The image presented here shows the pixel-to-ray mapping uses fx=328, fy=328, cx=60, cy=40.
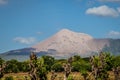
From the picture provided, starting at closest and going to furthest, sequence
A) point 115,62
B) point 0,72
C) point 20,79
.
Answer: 1. point 0,72
2. point 20,79
3. point 115,62

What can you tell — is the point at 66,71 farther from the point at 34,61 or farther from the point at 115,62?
the point at 115,62

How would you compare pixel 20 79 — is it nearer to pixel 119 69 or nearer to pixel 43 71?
pixel 119 69

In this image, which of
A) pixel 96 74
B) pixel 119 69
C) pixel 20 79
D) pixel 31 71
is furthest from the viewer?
pixel 20 79

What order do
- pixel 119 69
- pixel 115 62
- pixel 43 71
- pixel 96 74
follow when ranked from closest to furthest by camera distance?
pixel 43 71 → pixel 96 74 → pixel 119 69 → pixel 115 62

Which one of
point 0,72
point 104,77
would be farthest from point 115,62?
point 0,72

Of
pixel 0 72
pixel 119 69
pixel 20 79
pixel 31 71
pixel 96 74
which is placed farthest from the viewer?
pixel 20 79

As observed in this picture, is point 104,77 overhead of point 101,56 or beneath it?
beneath

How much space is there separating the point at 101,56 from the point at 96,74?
7.74 m

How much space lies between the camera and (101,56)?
119 m

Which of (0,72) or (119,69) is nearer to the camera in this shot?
(0,72)

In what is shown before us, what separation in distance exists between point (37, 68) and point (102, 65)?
32.3m

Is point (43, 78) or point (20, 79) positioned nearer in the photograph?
point (43, 78)

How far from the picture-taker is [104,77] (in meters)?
135

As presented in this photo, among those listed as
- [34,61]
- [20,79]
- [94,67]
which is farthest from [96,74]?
[20,79]
